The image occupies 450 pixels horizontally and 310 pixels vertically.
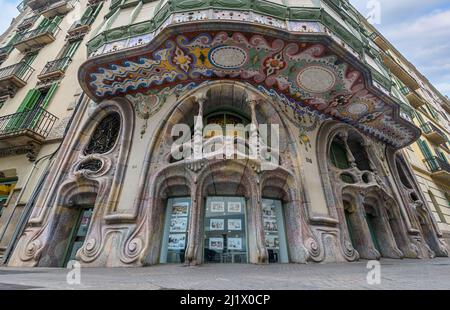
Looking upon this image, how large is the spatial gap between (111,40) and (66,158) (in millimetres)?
4104

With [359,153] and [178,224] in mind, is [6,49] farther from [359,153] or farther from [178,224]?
[359,153]

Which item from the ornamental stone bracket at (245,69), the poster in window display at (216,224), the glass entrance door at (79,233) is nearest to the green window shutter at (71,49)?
the ornamental stone bracket at (245,69)

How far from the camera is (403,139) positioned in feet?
32.4

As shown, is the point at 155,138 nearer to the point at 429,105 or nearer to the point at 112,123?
the point at 112,123

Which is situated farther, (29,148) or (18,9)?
(18,9)

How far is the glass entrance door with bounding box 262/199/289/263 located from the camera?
582 centimetres

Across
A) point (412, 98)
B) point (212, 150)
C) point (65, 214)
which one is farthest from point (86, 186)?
point (412, 98)

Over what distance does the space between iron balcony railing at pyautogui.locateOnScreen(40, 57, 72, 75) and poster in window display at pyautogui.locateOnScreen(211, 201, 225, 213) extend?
32.8 feet

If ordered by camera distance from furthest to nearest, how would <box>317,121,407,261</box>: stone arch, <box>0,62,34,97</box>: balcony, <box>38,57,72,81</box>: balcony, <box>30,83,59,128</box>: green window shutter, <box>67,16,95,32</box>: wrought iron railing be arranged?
<box>67,16,95,32</box>: wrought iron railing
<box>0,62,34,97</box>: balcony
<box>38,57,72,81</box>: balcony
<box>30,83,59,128</box>: green window shutter
<box>317,121,407,261</box>: stone arch

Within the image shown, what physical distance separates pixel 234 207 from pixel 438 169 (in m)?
13.8

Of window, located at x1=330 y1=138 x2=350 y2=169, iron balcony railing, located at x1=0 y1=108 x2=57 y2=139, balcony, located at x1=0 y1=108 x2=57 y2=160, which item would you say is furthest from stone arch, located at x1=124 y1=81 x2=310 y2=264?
iron balcony railing, located at x1=0 y1=108 x2=57 y2=139

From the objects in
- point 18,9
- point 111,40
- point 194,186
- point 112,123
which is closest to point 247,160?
point 194,186

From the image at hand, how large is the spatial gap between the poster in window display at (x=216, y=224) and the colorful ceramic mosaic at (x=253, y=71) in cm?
441

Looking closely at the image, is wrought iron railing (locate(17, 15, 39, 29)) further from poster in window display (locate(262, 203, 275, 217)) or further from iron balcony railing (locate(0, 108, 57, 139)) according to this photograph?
poster in window display (locate(262, 203, 275, 217))
